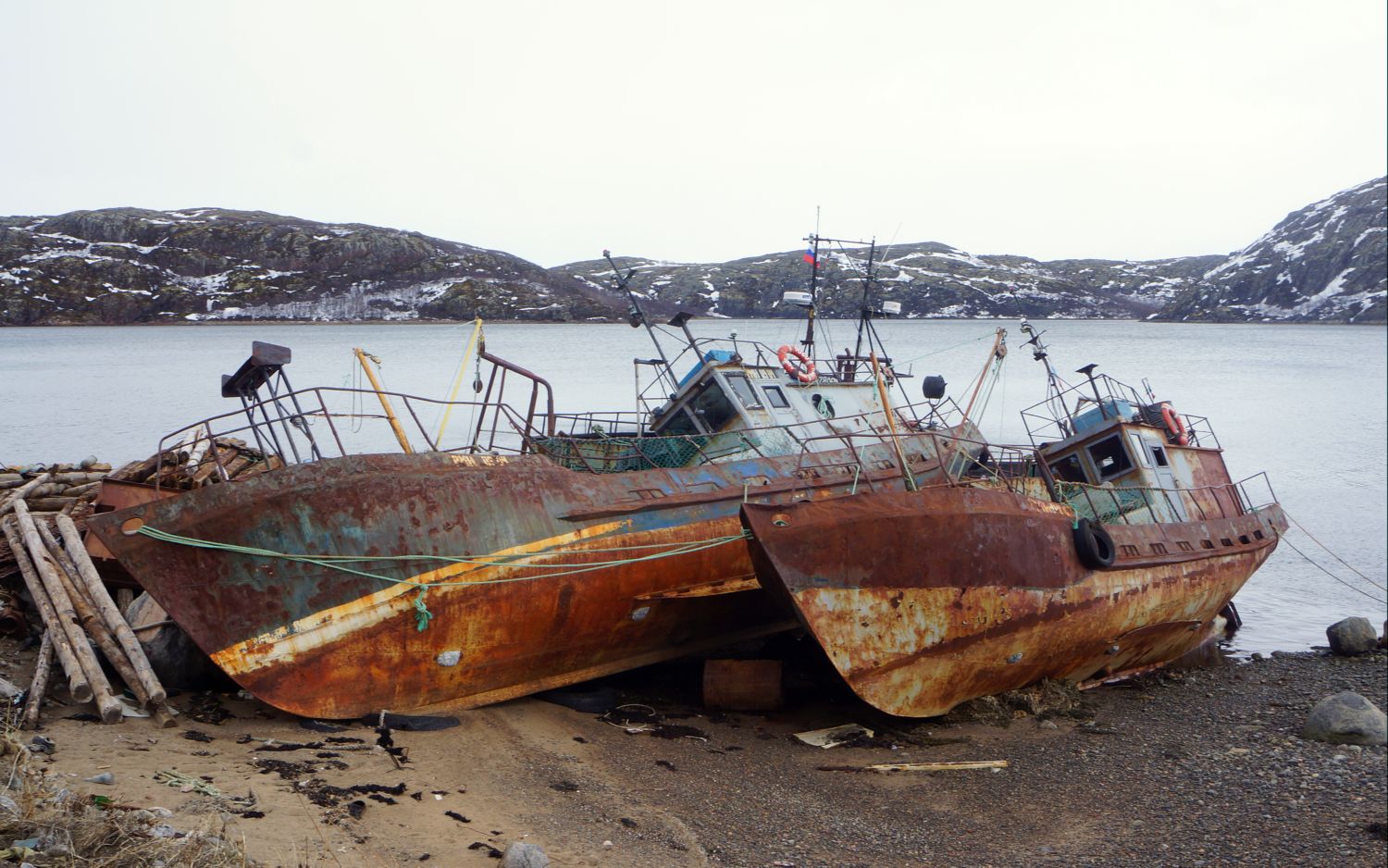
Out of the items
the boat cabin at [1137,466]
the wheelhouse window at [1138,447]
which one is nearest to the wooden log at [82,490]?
the boat cabin at [1137,466]

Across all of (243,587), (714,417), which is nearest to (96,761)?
(243,587)

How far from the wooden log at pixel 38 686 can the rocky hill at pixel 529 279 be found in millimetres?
28394

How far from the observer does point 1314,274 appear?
4161 inches

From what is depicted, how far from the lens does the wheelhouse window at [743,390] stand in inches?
600

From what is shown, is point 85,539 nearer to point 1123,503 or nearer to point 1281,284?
point 1123,503

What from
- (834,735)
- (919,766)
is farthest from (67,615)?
(919,766)

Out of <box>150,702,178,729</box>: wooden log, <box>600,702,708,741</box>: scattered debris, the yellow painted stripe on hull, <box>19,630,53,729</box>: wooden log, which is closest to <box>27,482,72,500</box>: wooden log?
<box>19,630,53,729</box>: wooden log

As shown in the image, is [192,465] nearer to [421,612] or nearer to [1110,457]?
[421,612]

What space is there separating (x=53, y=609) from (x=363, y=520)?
3.23 meters

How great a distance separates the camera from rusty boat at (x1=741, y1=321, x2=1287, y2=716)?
424 inches

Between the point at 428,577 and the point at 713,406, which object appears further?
the point at 713,406

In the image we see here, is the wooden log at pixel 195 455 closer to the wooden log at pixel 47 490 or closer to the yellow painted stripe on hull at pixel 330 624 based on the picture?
the wooden log at pixel 47 490

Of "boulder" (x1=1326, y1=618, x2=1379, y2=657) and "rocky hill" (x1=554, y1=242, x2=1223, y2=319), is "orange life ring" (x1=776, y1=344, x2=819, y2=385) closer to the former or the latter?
"boulder" (x1=1326, y1=618, x2=1379, y2=657)

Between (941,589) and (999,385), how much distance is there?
50.2m
